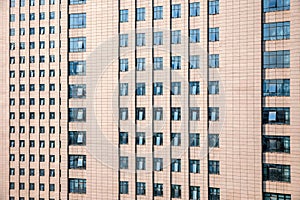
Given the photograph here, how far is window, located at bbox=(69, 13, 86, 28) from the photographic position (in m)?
4.81

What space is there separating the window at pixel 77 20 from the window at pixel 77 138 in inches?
66.2

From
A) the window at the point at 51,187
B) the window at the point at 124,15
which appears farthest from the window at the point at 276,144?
the window at the point at 51,187

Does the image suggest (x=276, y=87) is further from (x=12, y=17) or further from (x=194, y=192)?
(x=12, y=17)

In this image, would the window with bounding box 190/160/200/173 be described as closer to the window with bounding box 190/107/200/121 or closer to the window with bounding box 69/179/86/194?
the window with bounding box 190/107/200/121

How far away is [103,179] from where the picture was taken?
185 inches

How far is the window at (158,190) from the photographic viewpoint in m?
4.45

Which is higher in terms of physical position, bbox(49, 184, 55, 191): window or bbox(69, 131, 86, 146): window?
bbox(69, 131, 86, 146): window

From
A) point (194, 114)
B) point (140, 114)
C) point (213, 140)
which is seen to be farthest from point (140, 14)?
point (213, 140)

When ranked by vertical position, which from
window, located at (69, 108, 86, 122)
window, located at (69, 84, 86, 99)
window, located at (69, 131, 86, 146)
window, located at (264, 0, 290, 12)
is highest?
window, located at (264, 0, 290, 12)

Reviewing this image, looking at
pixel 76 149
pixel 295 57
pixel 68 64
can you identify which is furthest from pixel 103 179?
pixel 295 57

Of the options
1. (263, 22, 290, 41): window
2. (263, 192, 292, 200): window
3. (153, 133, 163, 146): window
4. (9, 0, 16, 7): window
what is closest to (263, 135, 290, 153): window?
(263, 192, 292, 200): window

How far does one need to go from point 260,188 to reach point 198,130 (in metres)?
1.09

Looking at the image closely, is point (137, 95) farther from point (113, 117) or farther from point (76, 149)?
point (76, 149)

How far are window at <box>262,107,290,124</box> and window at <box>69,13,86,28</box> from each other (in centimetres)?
299
